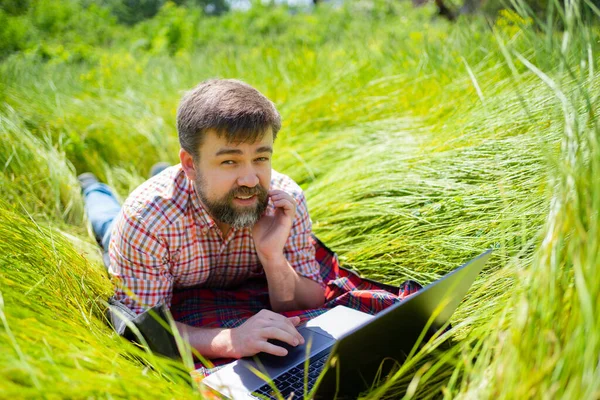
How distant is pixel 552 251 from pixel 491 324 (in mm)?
294

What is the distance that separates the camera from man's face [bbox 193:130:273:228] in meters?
1.99

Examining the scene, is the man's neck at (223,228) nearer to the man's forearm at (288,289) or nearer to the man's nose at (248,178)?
the man's forearm at (288,289)

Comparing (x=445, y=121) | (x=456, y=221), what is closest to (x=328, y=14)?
(x=445, y=121)

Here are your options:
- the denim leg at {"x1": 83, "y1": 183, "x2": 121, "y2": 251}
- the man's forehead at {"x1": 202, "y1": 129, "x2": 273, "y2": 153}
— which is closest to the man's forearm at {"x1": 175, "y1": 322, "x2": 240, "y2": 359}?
the man's forehead at {"x1": 202, "y1": 129, "x2": 273, "y2": 153}

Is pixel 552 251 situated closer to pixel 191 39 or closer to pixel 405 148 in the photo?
pixel 405 148

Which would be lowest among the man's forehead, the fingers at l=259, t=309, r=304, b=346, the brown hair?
the fingers at l=259, t=309, r=304, b=346

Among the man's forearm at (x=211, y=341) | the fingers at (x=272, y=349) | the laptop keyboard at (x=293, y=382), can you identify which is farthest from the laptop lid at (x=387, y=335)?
the man's forearm at (x=211, y=341)

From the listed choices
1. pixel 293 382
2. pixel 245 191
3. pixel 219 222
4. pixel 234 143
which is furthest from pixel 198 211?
pixel 293 382

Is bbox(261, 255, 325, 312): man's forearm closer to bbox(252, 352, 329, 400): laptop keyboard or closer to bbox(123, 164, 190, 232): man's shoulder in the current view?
bbox(123, 164, 190, 232): man's shoulder

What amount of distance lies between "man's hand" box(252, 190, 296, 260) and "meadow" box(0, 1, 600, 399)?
0.50m

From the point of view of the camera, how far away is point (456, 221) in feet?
7.60

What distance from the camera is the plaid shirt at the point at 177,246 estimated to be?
203 centimetres

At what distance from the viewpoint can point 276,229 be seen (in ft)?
7.19

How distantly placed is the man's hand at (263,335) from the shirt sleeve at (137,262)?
1.38ft
